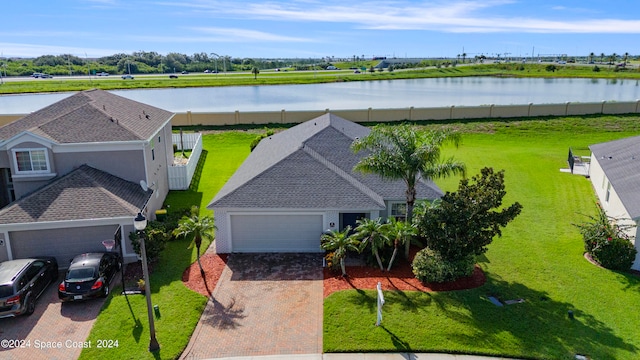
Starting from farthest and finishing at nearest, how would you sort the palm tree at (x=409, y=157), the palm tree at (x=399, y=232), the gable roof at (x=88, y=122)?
the gable roof at (x=88, y=122) → the palm tree at (x=399, y=232) → the palm tree at (x=409, y=157)

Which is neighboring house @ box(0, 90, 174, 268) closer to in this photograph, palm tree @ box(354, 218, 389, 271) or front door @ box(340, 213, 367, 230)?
front door @ box(340, 213, 367, 230)

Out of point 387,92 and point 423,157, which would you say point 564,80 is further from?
point 423,157

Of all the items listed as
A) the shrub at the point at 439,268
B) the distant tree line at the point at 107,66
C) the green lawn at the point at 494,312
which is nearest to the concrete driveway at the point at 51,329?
the green lawn at the point at 494,312

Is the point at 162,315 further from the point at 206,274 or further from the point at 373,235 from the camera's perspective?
the point at 373,235

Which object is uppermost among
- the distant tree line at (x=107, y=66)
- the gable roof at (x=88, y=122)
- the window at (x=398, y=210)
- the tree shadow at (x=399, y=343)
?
the distant tree line at (x=107, y=66)

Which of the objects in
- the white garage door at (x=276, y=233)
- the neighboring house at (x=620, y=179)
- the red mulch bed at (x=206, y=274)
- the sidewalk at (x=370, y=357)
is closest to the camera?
the sidewalk at (x=370, y=357)

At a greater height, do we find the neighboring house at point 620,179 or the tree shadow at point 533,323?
the neighboring house at point 620,179

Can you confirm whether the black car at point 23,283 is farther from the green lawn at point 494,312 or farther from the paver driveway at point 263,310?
the paver driveway at point 263,310

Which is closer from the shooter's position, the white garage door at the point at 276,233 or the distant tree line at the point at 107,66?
the white garage door at the point at 276,233
